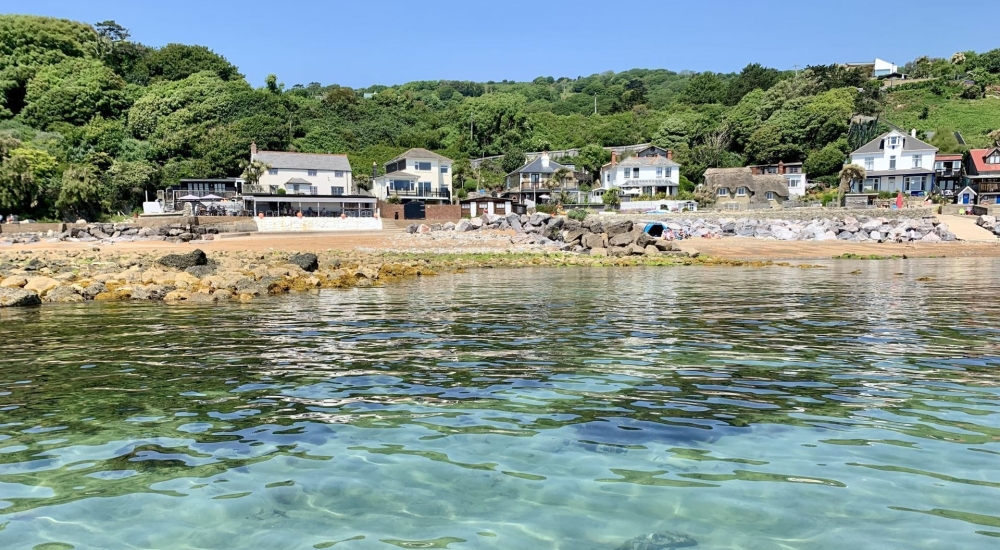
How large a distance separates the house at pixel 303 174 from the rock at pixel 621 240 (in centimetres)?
4670

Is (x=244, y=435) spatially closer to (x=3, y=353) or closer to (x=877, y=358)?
(x=3, y=353)

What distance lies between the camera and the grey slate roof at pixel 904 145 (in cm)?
8162

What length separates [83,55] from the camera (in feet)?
365

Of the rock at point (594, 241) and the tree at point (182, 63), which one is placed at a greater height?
the tree at point (182, 63)

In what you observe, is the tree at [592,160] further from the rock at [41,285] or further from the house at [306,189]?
the rock at [41,285]

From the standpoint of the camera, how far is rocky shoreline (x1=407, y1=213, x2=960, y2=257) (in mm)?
38719

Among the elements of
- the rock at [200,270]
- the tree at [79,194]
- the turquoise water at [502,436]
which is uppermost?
the tree at [79,194]

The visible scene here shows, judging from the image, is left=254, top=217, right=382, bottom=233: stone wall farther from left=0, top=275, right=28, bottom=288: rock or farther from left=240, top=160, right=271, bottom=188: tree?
left=0, top=275, right=28, bottom=288: rock

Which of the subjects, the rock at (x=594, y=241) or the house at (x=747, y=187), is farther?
the house at (x=747, y=187)

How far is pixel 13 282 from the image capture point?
19.4 metres

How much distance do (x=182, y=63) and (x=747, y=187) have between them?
96128 millimetres

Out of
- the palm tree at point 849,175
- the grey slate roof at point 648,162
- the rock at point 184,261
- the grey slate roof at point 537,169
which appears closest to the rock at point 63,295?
the rock at point 184,261

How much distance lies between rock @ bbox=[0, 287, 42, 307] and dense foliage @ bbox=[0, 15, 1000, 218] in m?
54.0

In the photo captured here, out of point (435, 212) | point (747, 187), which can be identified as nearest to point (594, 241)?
point (435, 212)
